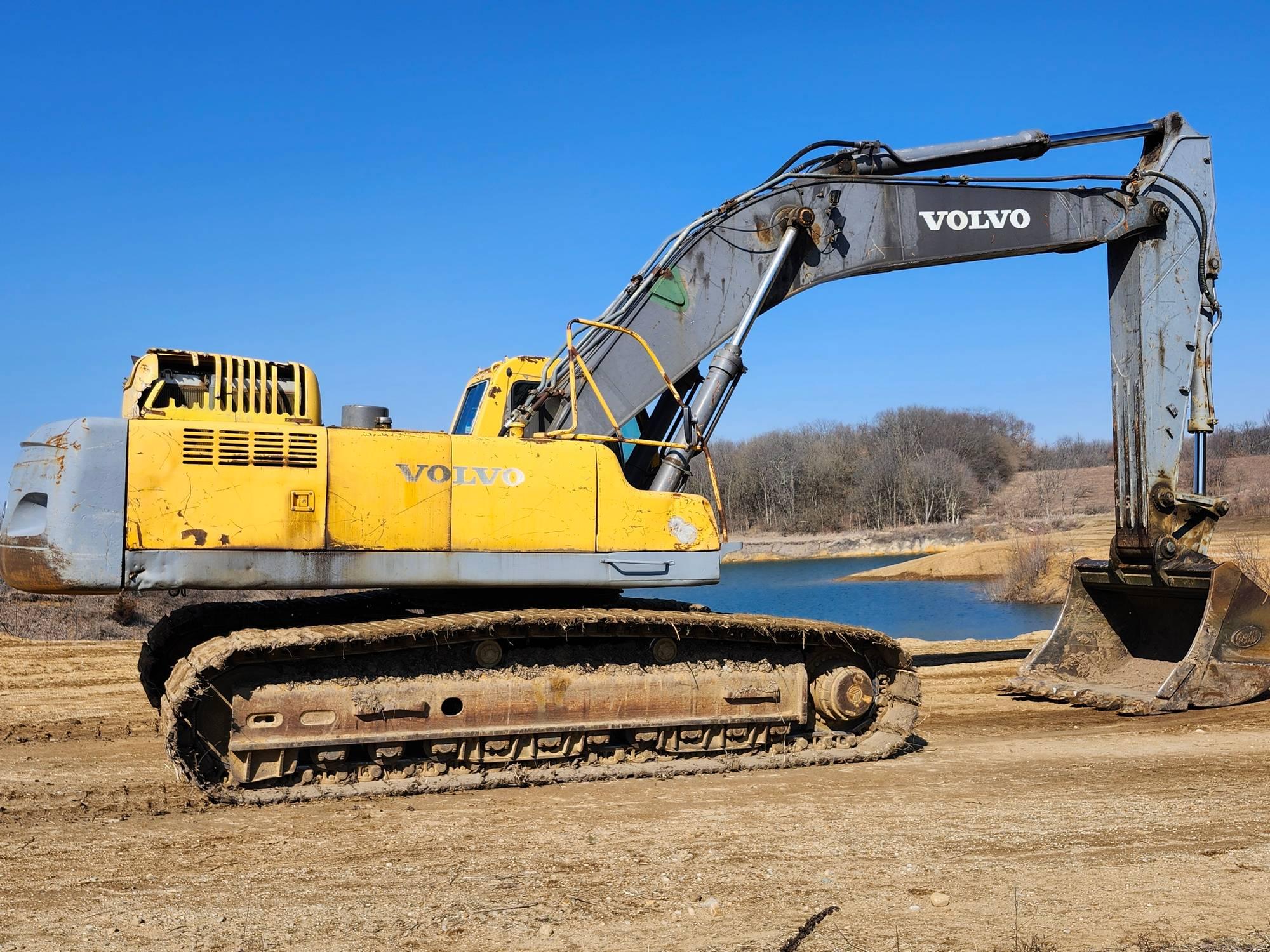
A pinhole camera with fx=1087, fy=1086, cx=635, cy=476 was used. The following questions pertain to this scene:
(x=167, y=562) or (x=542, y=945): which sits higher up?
(x=167, y=562)

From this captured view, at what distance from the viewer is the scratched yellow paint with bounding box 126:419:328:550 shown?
6750mm

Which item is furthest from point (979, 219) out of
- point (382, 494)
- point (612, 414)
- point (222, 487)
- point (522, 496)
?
point (222, 487)

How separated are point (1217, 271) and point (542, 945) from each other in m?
9.22

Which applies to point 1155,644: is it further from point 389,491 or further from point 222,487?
point 222,487

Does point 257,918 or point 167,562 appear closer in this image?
point 257,918

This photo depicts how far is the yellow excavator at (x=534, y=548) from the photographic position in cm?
680

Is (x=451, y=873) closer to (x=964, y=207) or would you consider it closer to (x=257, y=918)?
(x=257, y=918)

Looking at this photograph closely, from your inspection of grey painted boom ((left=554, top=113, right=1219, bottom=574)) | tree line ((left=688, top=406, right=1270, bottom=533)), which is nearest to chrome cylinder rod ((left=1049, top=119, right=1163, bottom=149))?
grey painted boom ((left=554, top=113, right=1219, bottom=574))

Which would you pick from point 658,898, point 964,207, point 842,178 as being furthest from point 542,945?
point 964,207

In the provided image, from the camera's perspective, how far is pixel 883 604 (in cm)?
2914

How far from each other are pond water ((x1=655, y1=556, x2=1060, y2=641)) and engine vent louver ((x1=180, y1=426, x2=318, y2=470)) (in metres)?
9.78

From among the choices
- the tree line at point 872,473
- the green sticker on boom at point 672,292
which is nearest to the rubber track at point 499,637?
the green sticker on boom at point 672,292

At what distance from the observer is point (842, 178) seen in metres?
9.30

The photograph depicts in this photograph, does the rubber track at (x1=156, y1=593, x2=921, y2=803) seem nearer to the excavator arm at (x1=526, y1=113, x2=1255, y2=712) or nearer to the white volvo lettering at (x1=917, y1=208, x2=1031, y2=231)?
the excavator arm at (x1=526, y1=113, x2=1255, y2=712)
